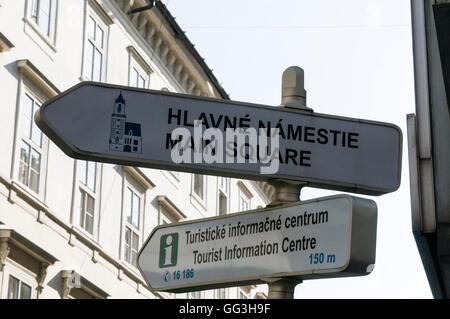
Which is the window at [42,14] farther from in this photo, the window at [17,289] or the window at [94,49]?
the window at [17,289]

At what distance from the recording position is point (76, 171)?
21.5 metres

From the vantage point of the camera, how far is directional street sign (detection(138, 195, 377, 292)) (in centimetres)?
425

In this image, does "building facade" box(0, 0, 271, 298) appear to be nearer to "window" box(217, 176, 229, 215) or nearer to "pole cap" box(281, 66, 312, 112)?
"window" box(217, 176, 229, 215)

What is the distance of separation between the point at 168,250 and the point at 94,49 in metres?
18.9

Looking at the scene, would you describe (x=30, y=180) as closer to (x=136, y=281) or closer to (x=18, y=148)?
(x=18, y=148)

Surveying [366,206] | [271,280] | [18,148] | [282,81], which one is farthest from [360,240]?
[18,148]

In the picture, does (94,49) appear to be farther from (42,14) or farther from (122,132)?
(122,132)

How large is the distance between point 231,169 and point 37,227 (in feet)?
50.7

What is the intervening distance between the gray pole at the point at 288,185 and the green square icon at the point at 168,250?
525 mm

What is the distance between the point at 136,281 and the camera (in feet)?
81.7

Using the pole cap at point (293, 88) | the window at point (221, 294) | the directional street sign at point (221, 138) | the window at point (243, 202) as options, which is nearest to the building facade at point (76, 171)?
the window at point (221, 294)

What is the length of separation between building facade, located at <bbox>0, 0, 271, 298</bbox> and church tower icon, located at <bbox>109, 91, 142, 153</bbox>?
45.9 feet

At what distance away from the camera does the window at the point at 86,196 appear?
71.2ft

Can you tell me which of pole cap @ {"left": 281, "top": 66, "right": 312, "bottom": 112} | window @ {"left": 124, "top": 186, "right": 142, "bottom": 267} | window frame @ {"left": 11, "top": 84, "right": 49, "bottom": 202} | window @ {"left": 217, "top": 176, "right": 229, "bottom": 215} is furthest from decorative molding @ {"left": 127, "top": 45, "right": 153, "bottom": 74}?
pole cap @ {"left": 281, "top": 66, "right": 312, "bottom": 112}
